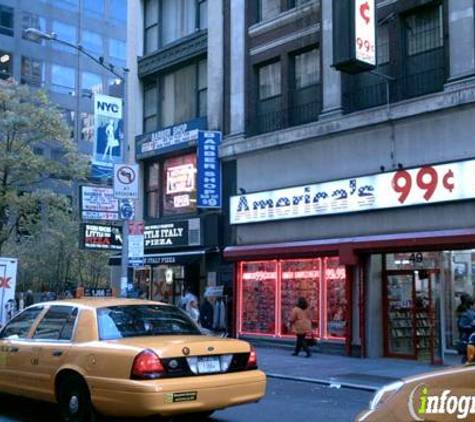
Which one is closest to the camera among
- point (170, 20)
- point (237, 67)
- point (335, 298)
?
point (335, 298)

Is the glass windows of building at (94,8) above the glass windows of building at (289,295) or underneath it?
above

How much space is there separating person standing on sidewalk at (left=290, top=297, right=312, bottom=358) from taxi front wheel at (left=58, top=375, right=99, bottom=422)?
10.1 metres

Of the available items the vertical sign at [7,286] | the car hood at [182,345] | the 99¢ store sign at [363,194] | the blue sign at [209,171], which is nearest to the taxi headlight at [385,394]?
the car hood at [182,345]

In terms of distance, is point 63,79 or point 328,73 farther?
point 63,79

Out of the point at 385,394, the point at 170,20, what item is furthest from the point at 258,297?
the point at 385,394

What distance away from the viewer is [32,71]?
56.2m

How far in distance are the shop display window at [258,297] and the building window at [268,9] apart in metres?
7.71

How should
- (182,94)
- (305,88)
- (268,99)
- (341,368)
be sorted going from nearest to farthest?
(341,368), (305,88), (268,99), (182,94)

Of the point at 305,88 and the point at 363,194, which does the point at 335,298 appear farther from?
the point at 305,88

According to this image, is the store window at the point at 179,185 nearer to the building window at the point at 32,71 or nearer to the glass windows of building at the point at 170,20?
the glass windows of building at the point at 170,20

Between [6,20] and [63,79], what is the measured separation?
6.33 metres

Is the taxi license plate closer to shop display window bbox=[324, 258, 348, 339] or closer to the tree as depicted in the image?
shop display window bbox=[324, 258, 348, 339]

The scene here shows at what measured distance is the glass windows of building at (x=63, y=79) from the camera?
57.6 metres

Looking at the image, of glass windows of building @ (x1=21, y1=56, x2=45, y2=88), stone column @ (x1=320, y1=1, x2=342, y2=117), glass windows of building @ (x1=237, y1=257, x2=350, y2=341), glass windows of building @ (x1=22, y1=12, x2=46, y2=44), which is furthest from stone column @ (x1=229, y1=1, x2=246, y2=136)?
glass windows of building @ (x1=22, y1=12, x2=46, y2=44)
